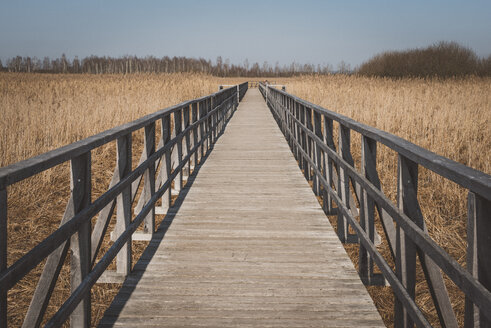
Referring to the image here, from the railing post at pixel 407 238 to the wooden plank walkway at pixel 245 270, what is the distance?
41 centimetres

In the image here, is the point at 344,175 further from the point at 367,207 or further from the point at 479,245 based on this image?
the point at 479,245

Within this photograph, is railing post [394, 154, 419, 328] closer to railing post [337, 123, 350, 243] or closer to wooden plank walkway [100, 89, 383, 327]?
wooden plank walkway [100, 89, 383, 327]

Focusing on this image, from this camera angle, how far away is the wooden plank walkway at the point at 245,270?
9.00ft

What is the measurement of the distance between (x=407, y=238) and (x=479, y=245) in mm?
848

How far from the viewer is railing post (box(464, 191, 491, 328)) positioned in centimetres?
148

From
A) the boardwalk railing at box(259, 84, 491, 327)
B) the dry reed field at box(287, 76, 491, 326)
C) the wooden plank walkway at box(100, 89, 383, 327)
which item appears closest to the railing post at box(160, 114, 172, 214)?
the wooden plank walkway at box(100, 89, 383, 327)

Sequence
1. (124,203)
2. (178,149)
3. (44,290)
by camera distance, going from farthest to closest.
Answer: (178,149)
(124,203)
(44,290)

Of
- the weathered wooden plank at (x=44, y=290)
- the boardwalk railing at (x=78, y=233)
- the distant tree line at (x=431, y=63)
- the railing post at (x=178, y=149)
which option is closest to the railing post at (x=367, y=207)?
the boardwalk railing at (x=78, y=233)

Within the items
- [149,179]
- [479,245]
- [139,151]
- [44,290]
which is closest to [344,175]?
[149,179]

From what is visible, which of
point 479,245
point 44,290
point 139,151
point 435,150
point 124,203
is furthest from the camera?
point 139,151

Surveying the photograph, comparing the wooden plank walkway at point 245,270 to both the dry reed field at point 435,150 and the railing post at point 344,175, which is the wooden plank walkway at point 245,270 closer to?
the railing post at point 344,175

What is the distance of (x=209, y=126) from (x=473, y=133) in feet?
19.4

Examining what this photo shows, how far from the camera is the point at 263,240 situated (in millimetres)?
4129

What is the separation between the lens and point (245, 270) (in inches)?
135
